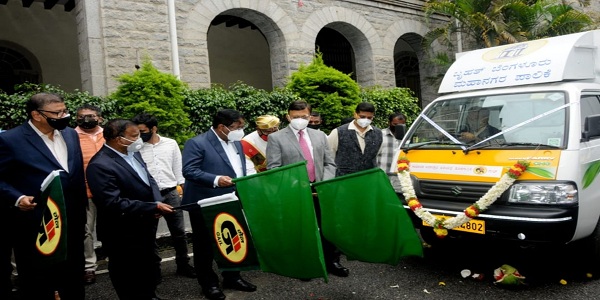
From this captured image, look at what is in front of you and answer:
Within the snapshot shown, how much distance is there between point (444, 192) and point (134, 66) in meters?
7.09

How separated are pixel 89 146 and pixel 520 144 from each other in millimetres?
4504

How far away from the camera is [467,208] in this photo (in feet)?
14.4

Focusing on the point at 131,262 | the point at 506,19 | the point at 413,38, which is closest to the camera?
the point at 131,262

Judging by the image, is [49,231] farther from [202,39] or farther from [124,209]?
[202,39]

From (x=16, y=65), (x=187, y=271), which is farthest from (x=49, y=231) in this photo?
(x=16, y=65)

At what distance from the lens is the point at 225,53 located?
15281 millimetres

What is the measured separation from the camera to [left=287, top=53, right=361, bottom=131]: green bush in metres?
9.81

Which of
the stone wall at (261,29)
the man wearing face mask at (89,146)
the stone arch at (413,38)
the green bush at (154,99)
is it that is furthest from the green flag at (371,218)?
the stone arch at (413,38)

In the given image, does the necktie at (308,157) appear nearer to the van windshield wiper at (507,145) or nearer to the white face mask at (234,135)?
the white face mask at (234,135)

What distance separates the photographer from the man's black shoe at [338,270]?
16.1ft

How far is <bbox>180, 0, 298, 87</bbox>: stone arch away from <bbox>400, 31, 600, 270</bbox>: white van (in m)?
6.21

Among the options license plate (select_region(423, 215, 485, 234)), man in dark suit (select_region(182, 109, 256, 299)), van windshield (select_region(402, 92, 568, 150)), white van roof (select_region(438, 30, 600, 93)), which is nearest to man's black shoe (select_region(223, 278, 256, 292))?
man in dark suit (select_region(182, 109, 256, 299))

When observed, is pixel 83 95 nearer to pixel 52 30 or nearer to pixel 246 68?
pixel 52 30

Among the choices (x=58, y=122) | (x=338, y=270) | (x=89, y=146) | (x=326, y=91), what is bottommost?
(x=338, y=270)
